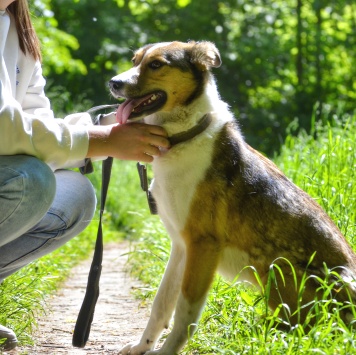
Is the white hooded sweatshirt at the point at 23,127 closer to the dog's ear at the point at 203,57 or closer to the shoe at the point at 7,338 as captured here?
the dog's ear at the point at 203,57

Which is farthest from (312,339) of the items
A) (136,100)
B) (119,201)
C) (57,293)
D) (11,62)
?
(119,201)

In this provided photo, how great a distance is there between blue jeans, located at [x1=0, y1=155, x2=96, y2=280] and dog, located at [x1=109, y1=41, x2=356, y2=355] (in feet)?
1.38

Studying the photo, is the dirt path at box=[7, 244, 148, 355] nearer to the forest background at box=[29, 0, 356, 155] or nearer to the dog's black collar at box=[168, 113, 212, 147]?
the dog's black collar at box=[168, 113, 212, 147]

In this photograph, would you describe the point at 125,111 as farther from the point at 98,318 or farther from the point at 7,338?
the point at 98,318

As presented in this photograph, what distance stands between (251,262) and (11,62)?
156 cm

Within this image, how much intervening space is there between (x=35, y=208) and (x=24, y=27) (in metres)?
1.04

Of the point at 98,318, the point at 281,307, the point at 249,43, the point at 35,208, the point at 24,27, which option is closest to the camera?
the point at 35,208

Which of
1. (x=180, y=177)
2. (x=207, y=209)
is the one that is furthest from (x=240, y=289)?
(x=180, y=177)

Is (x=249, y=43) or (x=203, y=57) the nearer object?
(x=203, y=57)

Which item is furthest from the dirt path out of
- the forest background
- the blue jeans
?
the forest background

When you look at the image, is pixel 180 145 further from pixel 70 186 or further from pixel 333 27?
pixel 333 27

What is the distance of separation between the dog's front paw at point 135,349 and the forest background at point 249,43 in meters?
14.9

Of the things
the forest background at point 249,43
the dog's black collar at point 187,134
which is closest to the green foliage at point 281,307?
the dog's black collar at point 187,134

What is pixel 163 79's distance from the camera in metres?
3.56
